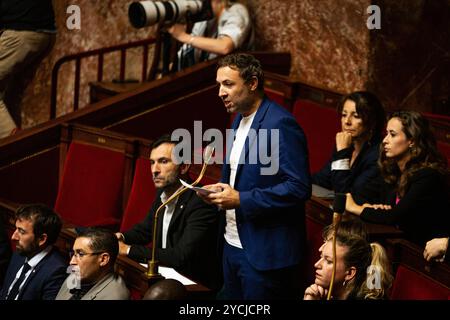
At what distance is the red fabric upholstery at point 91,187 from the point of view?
2.76 meters

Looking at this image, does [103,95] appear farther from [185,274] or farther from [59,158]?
[185,274]

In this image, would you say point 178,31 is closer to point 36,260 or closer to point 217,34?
point 217,34

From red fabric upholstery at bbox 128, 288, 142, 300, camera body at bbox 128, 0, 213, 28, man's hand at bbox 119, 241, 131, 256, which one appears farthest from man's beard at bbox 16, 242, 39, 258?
camera body at bbox 128, 0, 213, 28

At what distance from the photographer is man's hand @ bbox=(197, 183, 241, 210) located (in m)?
1.84

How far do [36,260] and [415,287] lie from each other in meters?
0.84

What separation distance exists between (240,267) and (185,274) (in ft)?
0.75

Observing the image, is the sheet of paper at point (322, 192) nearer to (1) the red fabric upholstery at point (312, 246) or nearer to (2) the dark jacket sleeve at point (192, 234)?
(1) the red fabric upholstery at point (312, 246)

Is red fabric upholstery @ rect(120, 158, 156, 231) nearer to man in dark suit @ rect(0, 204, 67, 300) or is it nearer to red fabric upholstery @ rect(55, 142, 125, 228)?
red fabric upholstery @ rect(55, 142, 125, 228)

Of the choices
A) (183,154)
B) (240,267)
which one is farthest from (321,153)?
(240,267)

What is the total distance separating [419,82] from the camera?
3225 millimetres

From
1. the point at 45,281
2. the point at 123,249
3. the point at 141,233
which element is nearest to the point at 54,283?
the point at 45,281

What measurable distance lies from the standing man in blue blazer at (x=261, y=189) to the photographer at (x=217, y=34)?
1246 millimetres

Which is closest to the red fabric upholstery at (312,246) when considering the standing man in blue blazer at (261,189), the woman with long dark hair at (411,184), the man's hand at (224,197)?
the woman with long dark hair at (411,184)

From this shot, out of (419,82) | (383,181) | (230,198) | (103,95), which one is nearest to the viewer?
(230,198)
